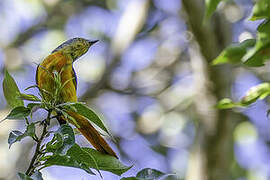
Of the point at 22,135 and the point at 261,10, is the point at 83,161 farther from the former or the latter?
the point at 261,10

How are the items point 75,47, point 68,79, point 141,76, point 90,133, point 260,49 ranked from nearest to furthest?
point 260,49 < point 90,133 < point 68,79 < point 75,47 < point 141,76

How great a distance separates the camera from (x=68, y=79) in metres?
1.93

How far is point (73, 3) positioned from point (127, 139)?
2152mm

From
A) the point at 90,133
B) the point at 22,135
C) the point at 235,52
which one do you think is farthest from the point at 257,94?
the point at 90,133

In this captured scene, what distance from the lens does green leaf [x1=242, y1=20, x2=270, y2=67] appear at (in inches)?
36.8

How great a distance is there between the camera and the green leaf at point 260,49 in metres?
0.93

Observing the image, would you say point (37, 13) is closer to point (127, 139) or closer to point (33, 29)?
point (33, 29)

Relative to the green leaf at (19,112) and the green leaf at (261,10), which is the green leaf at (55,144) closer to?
the green leaf at (19,112)

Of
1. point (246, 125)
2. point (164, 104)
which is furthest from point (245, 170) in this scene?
point (164, 104)

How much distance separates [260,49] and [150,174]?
0.37 m

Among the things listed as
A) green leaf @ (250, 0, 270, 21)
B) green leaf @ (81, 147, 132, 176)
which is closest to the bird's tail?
green leaf @ (81, 147, 132, 176)

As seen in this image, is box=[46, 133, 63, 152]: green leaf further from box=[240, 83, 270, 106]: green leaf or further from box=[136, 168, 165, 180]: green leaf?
box=[240, 83, 270, 106]: green leaf

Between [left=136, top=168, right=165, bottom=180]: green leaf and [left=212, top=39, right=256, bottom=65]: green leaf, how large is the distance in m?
0.28

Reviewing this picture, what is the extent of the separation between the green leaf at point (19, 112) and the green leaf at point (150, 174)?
11.5 inches
